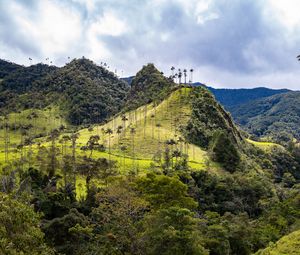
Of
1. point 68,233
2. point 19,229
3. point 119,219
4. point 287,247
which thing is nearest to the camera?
point 19,229

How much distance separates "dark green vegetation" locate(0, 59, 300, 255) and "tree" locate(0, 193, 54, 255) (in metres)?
0.08

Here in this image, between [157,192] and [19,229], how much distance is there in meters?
30.5

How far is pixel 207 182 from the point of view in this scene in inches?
4021

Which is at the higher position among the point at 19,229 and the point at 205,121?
the point at 205,121

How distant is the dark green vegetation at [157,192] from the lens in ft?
148

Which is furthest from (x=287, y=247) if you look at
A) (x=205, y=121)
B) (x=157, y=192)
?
(x=205, y=121)

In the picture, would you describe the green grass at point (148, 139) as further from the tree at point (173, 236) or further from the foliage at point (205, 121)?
the tree at point (173, 236)

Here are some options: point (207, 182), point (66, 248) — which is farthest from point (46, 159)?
point (66, 248)

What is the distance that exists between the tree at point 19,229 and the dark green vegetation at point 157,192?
0.08 meters

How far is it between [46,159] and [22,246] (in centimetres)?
7618

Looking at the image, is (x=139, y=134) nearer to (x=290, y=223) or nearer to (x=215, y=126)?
(x=215, y=126)

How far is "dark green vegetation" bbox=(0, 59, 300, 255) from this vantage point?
45.1 metres

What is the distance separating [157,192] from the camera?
60562 mm

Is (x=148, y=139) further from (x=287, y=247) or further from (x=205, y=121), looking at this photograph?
(x=287, y=247)
